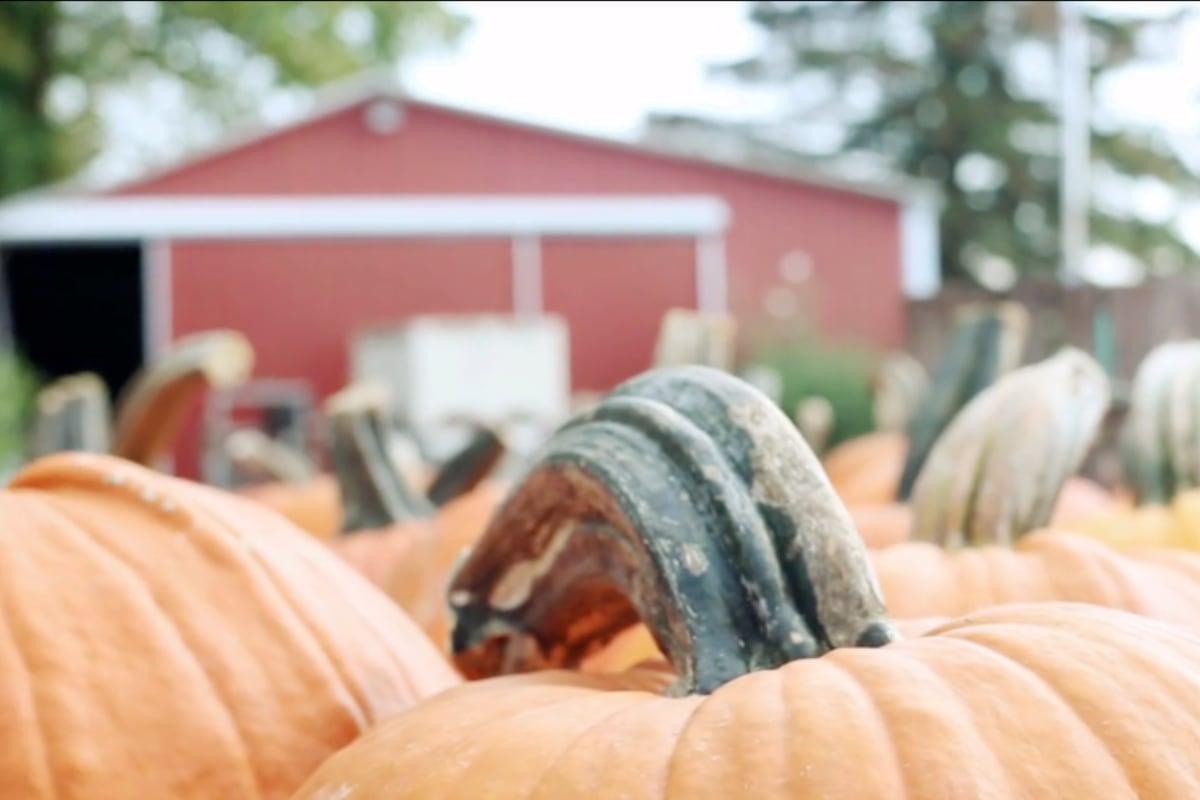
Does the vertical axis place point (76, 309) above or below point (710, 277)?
below

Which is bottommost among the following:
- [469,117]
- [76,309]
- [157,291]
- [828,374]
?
[828,374]

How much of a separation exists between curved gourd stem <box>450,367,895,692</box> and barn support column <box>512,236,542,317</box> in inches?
555

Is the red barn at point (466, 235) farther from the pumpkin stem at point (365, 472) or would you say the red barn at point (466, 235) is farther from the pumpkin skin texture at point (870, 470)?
the pumpkin stem at point (365, 472)

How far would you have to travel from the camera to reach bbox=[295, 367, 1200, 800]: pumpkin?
892 millimetres

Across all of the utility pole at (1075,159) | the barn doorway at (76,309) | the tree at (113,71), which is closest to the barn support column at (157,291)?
the barn doorway at (76,309)

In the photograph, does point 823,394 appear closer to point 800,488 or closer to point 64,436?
point 64,436

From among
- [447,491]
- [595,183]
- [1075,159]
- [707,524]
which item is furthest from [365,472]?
[1075,159]

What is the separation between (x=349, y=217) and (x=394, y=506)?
13015mm

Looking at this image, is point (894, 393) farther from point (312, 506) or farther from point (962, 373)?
point (962, 373)

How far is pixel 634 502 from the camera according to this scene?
43.6 inches

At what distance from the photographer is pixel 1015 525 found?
61.4 inches

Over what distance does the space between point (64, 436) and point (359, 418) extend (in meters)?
0.65

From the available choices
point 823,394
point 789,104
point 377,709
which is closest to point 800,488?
point 377,709

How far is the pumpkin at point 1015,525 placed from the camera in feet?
4.46
